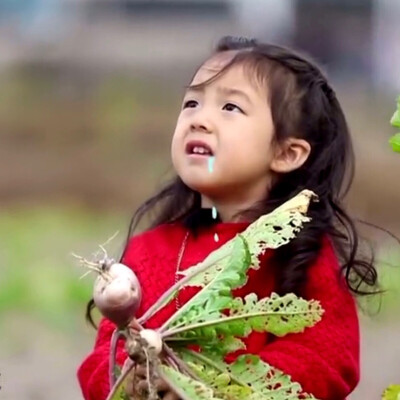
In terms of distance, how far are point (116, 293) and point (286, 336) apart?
1.12 ft

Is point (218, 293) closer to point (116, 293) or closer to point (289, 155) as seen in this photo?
point (116, 293)

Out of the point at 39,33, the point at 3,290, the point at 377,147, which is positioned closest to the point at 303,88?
the point at 3,290

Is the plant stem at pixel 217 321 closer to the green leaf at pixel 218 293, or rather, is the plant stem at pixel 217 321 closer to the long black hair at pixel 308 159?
the green leaf at pixel 218 293

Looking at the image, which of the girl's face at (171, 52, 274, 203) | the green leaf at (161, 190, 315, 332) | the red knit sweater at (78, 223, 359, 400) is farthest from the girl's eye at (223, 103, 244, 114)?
the green leaf at (161, 190, 315, 332)

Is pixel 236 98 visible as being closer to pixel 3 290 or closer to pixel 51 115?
pixel 3 290

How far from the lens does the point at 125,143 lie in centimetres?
543

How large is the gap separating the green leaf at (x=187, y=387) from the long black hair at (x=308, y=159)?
34 centimetres

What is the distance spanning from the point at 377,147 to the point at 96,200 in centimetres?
101

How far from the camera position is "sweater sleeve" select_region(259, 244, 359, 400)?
1438 millimetres

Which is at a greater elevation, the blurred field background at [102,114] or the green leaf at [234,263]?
the green leaf at [234,263]

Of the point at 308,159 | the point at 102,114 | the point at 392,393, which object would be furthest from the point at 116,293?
the point at 102,114

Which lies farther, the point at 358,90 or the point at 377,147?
the point at 358,90

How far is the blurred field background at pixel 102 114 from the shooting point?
4.06 m

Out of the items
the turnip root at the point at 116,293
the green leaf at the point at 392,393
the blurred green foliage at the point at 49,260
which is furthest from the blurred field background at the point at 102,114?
the turnip root at the point at 116,293
